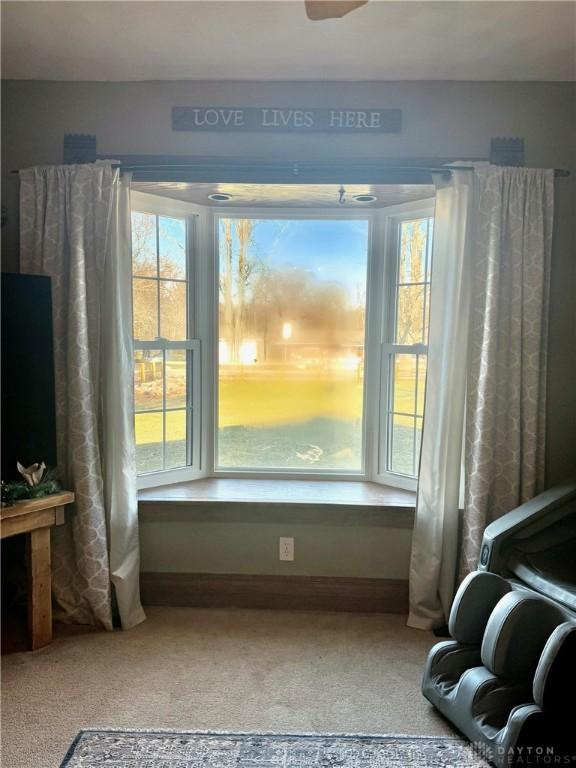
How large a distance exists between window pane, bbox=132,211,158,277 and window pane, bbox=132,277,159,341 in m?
0.05

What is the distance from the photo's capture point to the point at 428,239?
117 inches

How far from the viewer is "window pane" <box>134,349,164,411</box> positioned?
9.75ft

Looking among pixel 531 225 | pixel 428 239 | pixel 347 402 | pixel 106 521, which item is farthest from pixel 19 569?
pixel 531 225

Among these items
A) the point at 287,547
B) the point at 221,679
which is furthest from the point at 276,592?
the point at 221,679

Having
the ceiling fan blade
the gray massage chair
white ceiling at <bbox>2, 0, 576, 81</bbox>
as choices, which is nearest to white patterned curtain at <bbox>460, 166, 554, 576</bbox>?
the gray massage chair

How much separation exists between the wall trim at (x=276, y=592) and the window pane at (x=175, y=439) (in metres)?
0.61

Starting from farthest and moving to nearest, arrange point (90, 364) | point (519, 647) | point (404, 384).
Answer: point (404, 384) → point (90, 364) → point (519, 647)

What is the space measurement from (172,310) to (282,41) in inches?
56.0

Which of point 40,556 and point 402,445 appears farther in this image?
point 402,445

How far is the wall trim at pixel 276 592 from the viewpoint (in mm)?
2799

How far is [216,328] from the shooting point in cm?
317

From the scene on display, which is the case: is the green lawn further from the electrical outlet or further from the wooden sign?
the wooden sign

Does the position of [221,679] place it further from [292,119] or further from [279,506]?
[292,119]

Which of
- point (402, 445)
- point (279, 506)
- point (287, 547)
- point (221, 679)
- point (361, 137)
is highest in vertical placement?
point (361, 137)
